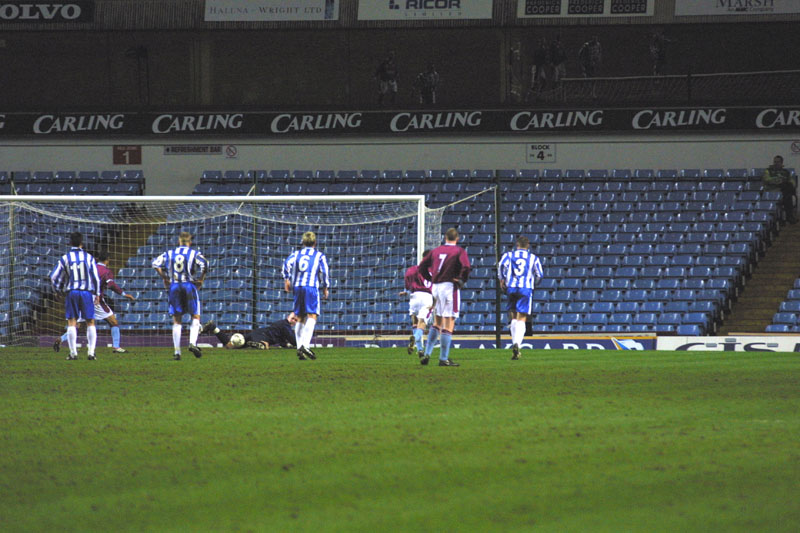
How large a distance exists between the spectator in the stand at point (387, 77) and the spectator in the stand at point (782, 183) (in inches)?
437

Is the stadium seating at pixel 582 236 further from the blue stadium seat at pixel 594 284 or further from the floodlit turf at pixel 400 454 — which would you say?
the floodlit turf at pixel 400 454

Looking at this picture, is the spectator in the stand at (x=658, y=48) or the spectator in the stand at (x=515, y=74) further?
the spectator in the stand at (x=515, y=74)

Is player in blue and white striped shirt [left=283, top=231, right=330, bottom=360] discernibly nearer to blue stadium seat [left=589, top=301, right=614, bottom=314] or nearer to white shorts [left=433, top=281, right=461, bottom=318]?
white shorts [left=433, top=281, right=461, bottom=318]

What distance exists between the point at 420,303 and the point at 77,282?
18.7 feet

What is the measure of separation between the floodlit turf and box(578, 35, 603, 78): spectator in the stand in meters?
20.7

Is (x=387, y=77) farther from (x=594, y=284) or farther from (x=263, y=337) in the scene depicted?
(x=263, y=337)

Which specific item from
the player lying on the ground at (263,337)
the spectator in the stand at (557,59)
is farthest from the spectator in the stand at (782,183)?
the player lying on the ground at (263,337)

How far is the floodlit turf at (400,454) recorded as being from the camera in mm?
4145

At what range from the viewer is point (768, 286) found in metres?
24.6

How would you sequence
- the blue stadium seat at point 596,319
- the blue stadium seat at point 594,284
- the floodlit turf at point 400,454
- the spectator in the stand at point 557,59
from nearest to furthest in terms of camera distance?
the floodlit turf at point 400,454 < the blue stadium seat at point 596,319 < the blue stadium seat at point 594,284 < the spectator in the stand at point 557,59

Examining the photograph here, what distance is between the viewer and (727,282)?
23.7 metres

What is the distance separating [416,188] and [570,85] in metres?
6.48

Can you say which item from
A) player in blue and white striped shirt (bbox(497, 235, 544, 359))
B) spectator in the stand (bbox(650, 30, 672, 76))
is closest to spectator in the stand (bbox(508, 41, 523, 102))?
spectator in the stand (bbox(650, 30, 672, 76))

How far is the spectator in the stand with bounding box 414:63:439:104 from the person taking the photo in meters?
30.5
